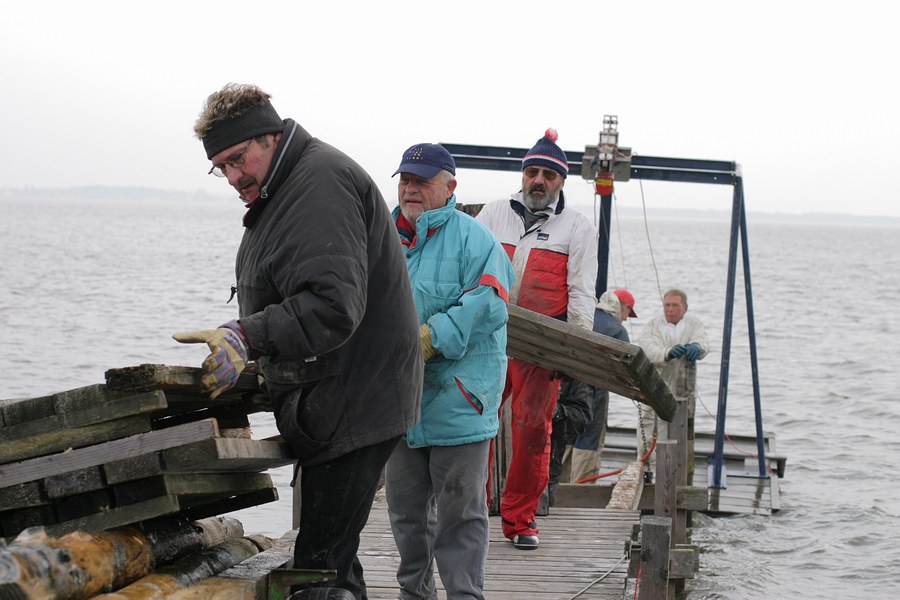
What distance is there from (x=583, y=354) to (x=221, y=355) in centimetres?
281

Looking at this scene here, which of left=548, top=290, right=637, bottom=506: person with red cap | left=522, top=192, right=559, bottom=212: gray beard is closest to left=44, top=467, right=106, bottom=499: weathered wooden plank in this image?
left=522, top=192, right=559, bottom=212: gray beard

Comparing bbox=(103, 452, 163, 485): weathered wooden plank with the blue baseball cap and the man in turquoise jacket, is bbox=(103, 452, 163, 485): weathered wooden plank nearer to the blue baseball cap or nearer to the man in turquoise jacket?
the man in turquoise jacket

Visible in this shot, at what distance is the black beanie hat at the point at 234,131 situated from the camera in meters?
3.45

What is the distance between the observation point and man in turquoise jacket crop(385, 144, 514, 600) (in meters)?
4.61

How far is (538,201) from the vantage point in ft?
21.6

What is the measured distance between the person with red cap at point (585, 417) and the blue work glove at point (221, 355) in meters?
4.73

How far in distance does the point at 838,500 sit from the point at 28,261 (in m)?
46.3

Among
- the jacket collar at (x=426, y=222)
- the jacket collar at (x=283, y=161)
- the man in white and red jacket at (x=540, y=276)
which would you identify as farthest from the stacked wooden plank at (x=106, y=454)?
the man in white and red jacket at (x=540, y=276)

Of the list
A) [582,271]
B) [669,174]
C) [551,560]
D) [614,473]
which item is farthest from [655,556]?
[669,174]

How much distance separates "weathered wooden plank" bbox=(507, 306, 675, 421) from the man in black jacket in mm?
1926

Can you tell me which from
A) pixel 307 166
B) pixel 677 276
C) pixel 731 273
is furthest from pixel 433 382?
pixel 677 276

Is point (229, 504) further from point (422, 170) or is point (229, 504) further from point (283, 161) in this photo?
point (422, 170)

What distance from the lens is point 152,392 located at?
3.12 metres

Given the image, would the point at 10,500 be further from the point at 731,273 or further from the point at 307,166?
the point at 731,273
